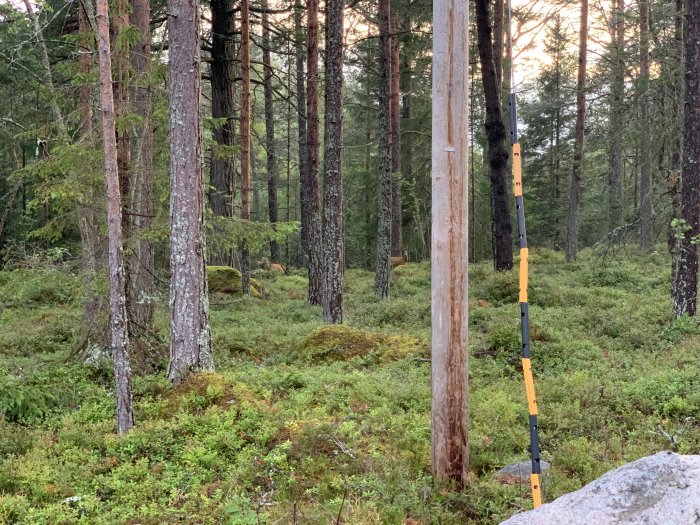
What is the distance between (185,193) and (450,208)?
4104mm

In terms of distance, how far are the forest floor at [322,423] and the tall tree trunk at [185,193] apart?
0.58 metres

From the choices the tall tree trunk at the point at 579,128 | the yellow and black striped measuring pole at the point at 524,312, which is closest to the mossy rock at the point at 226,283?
the tall tree trunk at the point at 579,128

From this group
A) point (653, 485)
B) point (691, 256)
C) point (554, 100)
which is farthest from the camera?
point (554, 100)

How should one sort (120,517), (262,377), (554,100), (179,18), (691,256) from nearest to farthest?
(120,517) → (179,18) → (262,377) → (691,256) → (554,100)

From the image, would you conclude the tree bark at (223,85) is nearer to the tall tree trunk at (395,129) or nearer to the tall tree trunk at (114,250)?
the tall tree trunk at (395,129)

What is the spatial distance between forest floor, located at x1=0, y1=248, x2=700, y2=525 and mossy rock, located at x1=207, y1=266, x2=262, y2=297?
23.8ft

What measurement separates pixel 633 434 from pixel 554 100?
2666cm

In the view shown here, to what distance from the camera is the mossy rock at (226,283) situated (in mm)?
18375

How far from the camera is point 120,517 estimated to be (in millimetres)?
4211

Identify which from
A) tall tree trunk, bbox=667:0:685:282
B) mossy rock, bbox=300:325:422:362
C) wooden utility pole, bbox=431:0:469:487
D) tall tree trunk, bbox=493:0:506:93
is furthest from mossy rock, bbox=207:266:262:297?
wooden utility pole, bbox=431:0:469:487

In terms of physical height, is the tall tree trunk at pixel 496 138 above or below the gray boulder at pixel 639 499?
above

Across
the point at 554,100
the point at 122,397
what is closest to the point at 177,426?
the point at 122,397

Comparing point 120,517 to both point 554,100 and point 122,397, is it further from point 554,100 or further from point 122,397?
point 554,100

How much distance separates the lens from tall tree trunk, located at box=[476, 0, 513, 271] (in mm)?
15727
